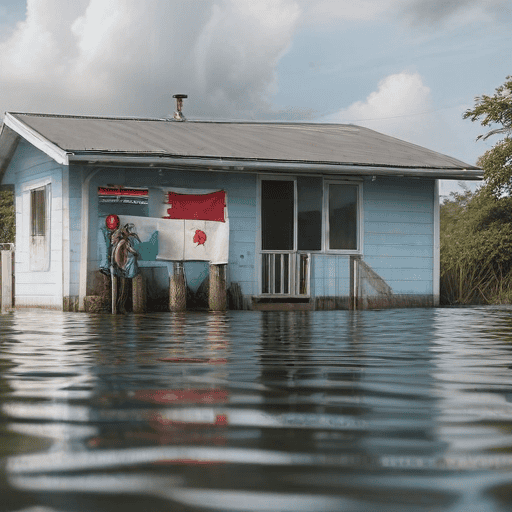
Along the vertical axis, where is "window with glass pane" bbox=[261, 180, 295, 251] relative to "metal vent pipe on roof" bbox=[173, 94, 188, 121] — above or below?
below

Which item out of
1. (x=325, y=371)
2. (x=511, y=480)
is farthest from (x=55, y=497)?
(x=325, y=371)

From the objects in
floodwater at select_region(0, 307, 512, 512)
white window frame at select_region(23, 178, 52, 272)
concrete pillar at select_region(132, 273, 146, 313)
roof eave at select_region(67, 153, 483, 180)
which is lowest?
floodwater at select_region(0, 307, 512, 512)

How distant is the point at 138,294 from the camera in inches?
663

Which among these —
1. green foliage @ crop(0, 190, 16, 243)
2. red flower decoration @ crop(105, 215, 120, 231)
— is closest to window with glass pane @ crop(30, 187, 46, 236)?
red flower decoration @ crop(105, 215, 120, 231)

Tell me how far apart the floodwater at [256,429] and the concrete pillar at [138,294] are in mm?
8663

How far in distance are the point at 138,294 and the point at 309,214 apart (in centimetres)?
423

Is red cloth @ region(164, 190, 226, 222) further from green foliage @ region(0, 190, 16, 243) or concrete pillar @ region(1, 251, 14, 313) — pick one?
green foliage @ region(0, 190, 16, 243)

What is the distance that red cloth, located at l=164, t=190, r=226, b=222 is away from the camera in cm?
1822

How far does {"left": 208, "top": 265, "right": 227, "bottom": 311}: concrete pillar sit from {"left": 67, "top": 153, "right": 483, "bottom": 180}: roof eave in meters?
1.85

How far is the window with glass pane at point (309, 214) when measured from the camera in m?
19.2

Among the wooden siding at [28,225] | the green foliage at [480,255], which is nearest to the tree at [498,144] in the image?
the green foliage at [480,255]

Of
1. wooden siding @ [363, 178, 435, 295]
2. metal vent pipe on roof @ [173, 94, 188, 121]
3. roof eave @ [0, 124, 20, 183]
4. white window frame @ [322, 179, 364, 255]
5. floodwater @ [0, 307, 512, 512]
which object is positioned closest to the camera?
floodwater @ [0, 307, 512, 512]

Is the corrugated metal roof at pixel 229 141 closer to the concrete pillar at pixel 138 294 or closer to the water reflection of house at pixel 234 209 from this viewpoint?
the water reflection of house at pixel 234 209

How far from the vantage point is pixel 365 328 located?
467 inches
